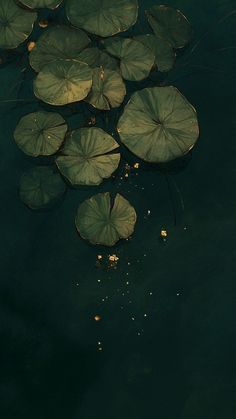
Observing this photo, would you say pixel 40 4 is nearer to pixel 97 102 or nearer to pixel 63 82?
pixel 63 82

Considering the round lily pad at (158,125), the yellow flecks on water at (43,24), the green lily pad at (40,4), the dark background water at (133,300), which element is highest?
the green lily pad at (40,4)

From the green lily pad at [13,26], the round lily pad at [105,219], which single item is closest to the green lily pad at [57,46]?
the green lily pad at [13,26]

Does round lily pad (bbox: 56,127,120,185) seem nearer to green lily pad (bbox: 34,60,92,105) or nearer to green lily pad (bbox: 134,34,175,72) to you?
green lily pad (bbox: 34,60,92,105)

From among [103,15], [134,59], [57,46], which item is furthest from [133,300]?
[103,15]

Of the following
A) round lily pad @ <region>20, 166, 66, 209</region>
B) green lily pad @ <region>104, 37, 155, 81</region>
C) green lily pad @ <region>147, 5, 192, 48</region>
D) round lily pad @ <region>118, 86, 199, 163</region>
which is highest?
green lily pad @ <region>147, 5, 192, 48</region>

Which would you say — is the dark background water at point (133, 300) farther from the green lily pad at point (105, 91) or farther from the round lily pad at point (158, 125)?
the green lily pad at point (105, 91)

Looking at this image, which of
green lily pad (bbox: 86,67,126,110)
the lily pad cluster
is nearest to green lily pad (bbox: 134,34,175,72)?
the lily pad cluster
